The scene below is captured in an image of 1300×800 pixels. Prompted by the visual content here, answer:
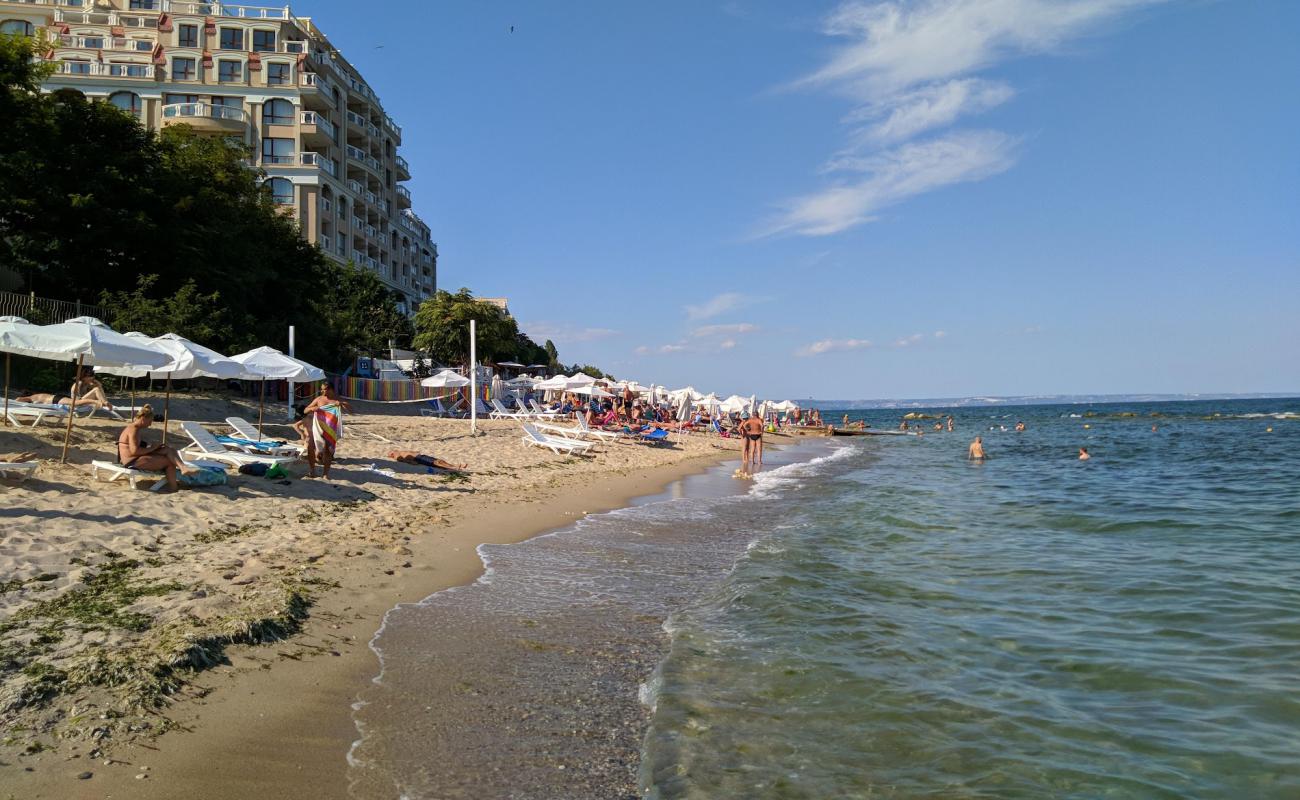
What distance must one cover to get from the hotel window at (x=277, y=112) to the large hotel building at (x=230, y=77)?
5cm

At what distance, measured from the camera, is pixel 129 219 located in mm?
22484

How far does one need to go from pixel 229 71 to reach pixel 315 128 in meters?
5.50

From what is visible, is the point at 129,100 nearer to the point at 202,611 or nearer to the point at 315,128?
the point at 315,128

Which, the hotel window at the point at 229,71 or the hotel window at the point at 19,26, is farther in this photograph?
the hotel window at the point at 229,71

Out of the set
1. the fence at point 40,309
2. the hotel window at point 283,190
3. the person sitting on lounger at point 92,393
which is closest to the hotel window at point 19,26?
the hotel window at point 283,190

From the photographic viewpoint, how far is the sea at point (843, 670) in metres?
3.74

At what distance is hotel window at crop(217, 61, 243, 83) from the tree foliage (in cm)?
1438

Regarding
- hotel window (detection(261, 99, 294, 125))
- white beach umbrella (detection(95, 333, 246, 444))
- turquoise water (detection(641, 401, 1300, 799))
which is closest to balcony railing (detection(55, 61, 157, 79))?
hotel window (detection(261, 99, 294, 125))

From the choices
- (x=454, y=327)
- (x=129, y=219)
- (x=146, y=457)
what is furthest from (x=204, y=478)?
(x=454, y=327)

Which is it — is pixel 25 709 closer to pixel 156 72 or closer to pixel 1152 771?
pixel 1152 771

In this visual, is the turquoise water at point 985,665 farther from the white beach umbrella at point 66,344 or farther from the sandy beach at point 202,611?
the white beach umbrella at point 66,344

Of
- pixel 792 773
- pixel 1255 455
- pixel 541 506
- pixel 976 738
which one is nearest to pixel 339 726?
pixel 792 773

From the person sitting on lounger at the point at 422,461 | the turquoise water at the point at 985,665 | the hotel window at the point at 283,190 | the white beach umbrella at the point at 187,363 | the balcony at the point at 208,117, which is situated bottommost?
the turquoise water at the point at 985,665

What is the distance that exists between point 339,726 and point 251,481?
7460 millimetres
